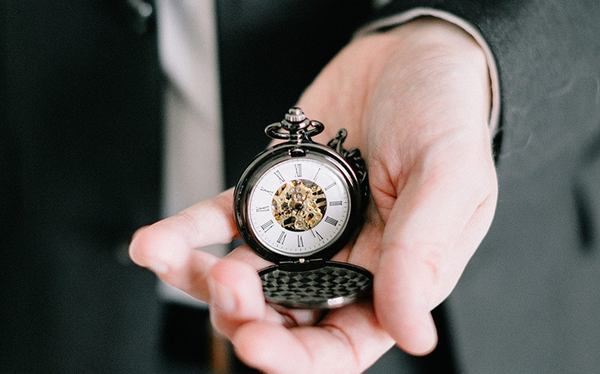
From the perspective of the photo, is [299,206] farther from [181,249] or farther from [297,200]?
[181,249]

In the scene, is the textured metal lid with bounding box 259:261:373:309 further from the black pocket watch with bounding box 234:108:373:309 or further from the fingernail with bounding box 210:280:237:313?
the fingernail with bounding box 210:280:237:313

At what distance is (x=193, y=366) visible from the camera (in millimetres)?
2014

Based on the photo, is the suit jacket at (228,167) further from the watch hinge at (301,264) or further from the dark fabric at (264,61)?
the watch hinge at (301,264)

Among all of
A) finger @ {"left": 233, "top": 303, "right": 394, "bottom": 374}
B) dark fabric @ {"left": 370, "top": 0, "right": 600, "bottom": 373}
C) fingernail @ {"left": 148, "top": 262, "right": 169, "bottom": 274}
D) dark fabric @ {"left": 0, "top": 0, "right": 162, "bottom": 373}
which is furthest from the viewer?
dark fabric @ {"left": 0, "top": 0, "right": 162, "bottom": 373}

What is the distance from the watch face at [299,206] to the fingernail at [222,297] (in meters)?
0.38

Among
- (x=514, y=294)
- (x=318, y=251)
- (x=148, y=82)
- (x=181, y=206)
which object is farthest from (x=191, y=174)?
(x=514, y=294)

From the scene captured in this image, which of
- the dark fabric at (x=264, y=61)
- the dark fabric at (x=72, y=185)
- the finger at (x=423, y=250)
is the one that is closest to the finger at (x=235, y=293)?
the finger at (x=423, y=250)

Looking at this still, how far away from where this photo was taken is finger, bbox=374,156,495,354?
834 mm

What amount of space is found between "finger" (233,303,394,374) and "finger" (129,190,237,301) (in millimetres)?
213

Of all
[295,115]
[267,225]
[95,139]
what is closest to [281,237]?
[267,225]

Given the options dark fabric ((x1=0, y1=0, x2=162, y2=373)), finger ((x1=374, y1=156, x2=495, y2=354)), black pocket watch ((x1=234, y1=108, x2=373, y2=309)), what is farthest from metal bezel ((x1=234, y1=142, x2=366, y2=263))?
dark fabric ((x1=0, y1=0, x2=162, y2=373))

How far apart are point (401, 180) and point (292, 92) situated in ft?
2.23

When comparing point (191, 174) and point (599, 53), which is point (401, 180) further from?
point (191, 174)

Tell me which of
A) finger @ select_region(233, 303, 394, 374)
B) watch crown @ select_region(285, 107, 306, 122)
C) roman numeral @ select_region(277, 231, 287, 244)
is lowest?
finger @ select_region(233, 303, 394, 374)
